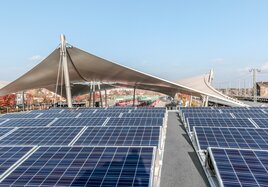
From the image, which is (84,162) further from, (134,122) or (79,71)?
(79,71)

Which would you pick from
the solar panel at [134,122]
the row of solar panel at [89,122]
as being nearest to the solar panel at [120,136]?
the solar panel at [134,122]

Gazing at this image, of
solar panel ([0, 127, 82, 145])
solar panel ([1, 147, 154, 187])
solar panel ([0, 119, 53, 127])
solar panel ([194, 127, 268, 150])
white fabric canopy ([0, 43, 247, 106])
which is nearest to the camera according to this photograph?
solar panel ([1, 147, 154, 187])

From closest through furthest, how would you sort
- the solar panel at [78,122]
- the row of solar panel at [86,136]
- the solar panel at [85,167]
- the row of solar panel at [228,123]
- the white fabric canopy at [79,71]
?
the solar panel at [85,167] → the row of solar panel at [86,136] → the row of solar panel at [228,123] → the solar panel at [78,122] → the white fabric canopy at [79,71]

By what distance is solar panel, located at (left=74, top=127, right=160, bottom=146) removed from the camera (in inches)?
376

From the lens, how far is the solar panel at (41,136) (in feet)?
33.2

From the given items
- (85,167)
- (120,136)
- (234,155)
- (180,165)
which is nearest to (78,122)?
(120,136)

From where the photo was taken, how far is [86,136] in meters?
10.4

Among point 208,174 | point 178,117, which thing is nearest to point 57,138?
point 208,174

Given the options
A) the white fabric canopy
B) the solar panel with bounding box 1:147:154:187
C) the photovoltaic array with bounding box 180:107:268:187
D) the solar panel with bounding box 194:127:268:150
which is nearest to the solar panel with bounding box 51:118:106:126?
the photovoltaic array with bounding box 180:107:268:187

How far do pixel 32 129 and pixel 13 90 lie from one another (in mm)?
27087

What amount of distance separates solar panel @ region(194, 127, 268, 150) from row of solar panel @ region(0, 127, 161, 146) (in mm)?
1978

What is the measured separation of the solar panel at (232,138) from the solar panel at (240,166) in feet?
6.81

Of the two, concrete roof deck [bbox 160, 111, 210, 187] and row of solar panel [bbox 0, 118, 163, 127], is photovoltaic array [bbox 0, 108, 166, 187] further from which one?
row of solar panel [bbox 0, 118, 163, 127]

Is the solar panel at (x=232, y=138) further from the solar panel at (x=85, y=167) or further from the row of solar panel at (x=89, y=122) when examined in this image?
the solar panel at (x=85, y=167)
